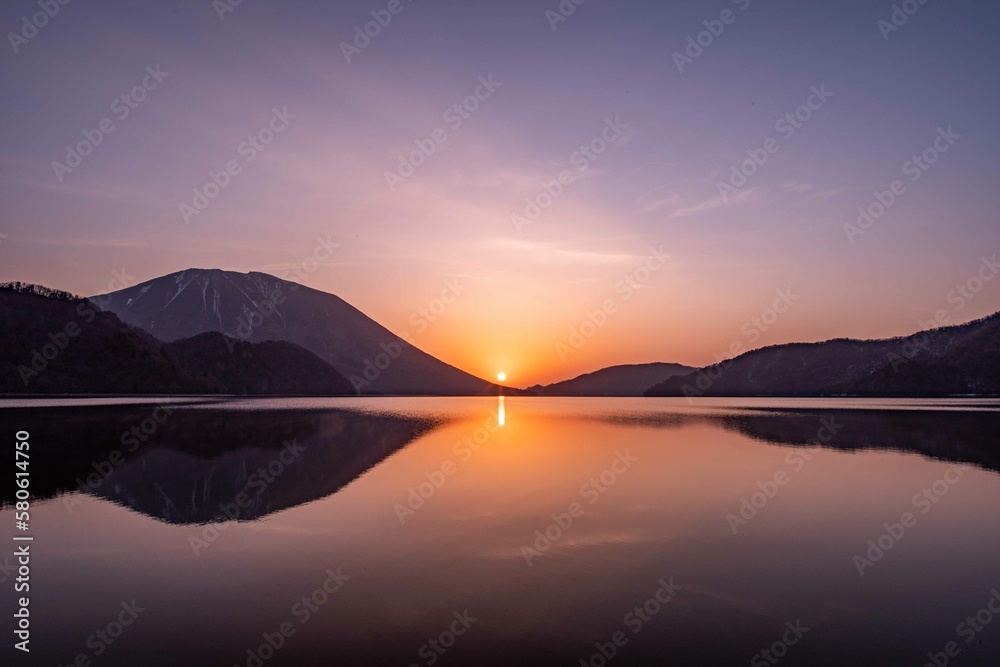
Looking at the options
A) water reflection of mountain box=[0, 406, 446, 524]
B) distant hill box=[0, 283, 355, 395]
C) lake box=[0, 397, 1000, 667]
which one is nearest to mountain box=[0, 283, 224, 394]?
distant hill box=[0, 283, 355, 395]

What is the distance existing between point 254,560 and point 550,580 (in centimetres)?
823

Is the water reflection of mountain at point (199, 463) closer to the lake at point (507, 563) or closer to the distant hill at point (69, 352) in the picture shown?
the lake at point (507, 563)

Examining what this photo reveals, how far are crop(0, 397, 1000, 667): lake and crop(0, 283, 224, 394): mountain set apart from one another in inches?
5705

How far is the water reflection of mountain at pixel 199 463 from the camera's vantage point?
24.2 meters

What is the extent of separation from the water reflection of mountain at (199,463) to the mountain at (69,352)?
117 metres

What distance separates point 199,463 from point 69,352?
527 feet

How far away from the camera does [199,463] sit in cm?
3372

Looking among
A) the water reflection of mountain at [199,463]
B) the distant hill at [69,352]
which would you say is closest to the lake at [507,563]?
the water reflection of mountain at [199,463]

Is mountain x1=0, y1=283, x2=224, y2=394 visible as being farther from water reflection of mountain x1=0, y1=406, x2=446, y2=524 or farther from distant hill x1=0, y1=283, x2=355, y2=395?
water reflection of mountain x1=0, y1=406, x2=446, y2=524

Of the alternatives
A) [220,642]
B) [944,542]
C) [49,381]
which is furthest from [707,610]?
[49,381]

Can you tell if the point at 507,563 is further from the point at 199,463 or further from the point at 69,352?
the point at 69,352

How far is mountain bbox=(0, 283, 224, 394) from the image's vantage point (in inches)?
5807

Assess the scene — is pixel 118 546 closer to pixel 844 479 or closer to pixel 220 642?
pixel 220 642

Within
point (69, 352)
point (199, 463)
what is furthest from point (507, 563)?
point (69, 352)
